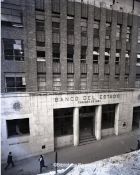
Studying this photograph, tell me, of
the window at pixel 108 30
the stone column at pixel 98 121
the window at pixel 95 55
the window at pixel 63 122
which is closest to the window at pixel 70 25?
the window at pixel 95 55

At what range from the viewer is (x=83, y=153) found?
9.36 meters

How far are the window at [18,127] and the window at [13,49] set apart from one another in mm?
3883

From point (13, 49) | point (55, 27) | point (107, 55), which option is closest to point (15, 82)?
point (13, 49)

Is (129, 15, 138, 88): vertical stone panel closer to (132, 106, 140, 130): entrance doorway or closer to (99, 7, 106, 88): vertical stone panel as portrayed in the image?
(132, 106, 140, 130): entrance doorway

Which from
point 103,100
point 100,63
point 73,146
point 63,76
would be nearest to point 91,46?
point 100,63

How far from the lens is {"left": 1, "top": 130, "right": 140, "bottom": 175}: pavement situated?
8000 mm

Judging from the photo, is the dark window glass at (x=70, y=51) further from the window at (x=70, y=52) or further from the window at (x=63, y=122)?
the window at (x=63, y=122)

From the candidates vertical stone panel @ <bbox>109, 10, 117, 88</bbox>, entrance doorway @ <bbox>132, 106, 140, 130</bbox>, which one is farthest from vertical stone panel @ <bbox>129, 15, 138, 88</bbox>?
entrance doorway @ <bbox>132, 106, 140, 130</bbox>

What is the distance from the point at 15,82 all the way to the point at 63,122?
14.6ft

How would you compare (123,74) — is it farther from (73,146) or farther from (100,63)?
(73,146)

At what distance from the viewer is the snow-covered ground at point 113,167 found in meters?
7.58

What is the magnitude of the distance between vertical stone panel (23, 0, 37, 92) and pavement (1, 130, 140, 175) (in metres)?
4.60

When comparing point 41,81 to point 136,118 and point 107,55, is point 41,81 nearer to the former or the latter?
point 107,55

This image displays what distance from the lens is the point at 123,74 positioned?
1017cm
